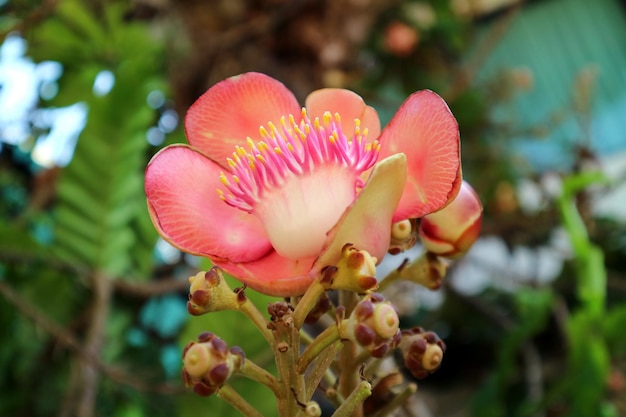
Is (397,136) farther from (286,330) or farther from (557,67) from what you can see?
(557,67)

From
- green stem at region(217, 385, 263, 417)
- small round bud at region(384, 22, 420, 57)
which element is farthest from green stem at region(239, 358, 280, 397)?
small round bud at region(384, 22, 420, 57)

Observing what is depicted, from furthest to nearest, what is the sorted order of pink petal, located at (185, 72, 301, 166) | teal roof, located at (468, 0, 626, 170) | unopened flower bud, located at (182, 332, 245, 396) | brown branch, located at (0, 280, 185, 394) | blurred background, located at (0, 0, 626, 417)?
teal roof, located at (468, 0, 626, 170) → blurred background, located at (0, 0, 626, 417) → brown branch, located at (0, 280, 185, 394) → pink petal, located at (185, 72, 301, 166) → unopened flower bud, located at (182, 332, 245, 396)

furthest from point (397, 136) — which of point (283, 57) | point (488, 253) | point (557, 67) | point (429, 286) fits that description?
point (557, 67)

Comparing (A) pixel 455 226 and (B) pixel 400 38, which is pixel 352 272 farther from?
(B) pixel 400 38

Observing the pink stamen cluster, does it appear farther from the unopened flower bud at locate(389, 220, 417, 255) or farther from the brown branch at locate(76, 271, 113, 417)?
the brown branch at locate(76, 271, 113, 417)

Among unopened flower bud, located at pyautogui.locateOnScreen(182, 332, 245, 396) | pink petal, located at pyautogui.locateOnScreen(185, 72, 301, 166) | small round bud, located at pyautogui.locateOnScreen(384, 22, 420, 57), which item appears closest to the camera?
unopened flower bud, located at pyautogui.locateOnScreen(182, 332, 245, 396)

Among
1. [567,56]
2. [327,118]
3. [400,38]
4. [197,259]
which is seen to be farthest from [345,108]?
[567,56]

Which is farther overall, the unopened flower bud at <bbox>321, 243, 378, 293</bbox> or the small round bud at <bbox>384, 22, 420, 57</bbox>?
the small round bud at <bbox>384, 22, 420, 57</bbox>
